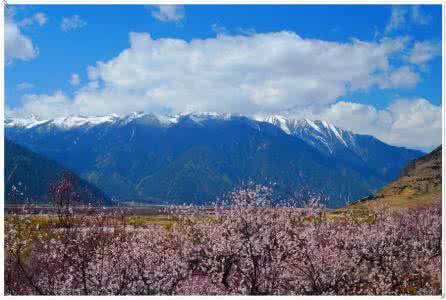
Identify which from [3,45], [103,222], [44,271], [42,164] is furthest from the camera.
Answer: [42,164]

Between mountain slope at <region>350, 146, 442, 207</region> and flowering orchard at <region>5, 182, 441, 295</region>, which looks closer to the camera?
flowering orchard at <region>5, 182, 441, 295</region>

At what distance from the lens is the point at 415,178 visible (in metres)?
66.6

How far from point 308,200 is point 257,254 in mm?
2280

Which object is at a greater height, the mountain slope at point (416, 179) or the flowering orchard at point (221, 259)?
the mountain slope at point (416, 179)

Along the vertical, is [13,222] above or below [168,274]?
above

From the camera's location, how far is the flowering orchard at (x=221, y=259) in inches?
426

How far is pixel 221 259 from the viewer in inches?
519

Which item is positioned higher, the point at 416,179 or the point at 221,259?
the point at 416,179

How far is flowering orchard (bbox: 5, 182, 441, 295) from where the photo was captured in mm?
10820

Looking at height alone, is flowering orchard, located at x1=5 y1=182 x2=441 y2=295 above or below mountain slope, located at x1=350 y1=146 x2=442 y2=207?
below

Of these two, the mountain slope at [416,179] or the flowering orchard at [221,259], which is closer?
the flowering orchard at [221,259]

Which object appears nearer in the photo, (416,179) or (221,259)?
(221,259)

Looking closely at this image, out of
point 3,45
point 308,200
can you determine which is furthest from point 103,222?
point 308,200

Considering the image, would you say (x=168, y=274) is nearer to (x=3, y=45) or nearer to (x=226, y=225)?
(x=226, y=225)
